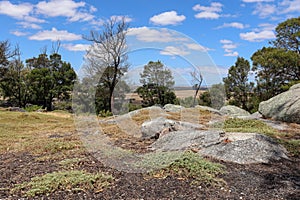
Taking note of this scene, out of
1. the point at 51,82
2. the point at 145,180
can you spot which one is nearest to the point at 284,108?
the point at 145,180

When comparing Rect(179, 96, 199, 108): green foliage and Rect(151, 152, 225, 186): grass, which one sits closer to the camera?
Rect(151, 152, 225, 186): grass

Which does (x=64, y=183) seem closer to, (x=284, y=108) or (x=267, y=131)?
(x=267, y=131)

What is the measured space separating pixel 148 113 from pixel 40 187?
7420 millimetres

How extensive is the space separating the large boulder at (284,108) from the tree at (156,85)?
13.4 ft

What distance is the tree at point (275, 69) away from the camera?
16844mm

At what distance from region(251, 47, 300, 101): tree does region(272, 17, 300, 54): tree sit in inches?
22.7

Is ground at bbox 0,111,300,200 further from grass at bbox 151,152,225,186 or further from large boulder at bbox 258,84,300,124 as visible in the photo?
large boulder at bbox 258,84,300,124

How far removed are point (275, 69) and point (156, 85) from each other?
12199 millimetres

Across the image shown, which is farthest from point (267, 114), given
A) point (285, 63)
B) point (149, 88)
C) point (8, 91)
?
point (8, 91)

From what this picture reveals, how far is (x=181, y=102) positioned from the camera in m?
8.74

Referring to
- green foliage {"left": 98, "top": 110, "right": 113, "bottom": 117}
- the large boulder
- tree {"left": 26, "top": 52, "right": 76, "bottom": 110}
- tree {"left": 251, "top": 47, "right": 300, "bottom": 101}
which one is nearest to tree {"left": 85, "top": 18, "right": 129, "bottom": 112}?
green foliage {"left": 98, "top": 110, "right": 113, "bottom": 117}

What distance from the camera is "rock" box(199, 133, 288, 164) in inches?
193

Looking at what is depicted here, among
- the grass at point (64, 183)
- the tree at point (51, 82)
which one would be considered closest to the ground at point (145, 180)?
the grass at point (64, 183)

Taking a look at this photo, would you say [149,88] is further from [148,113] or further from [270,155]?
[270,155]
